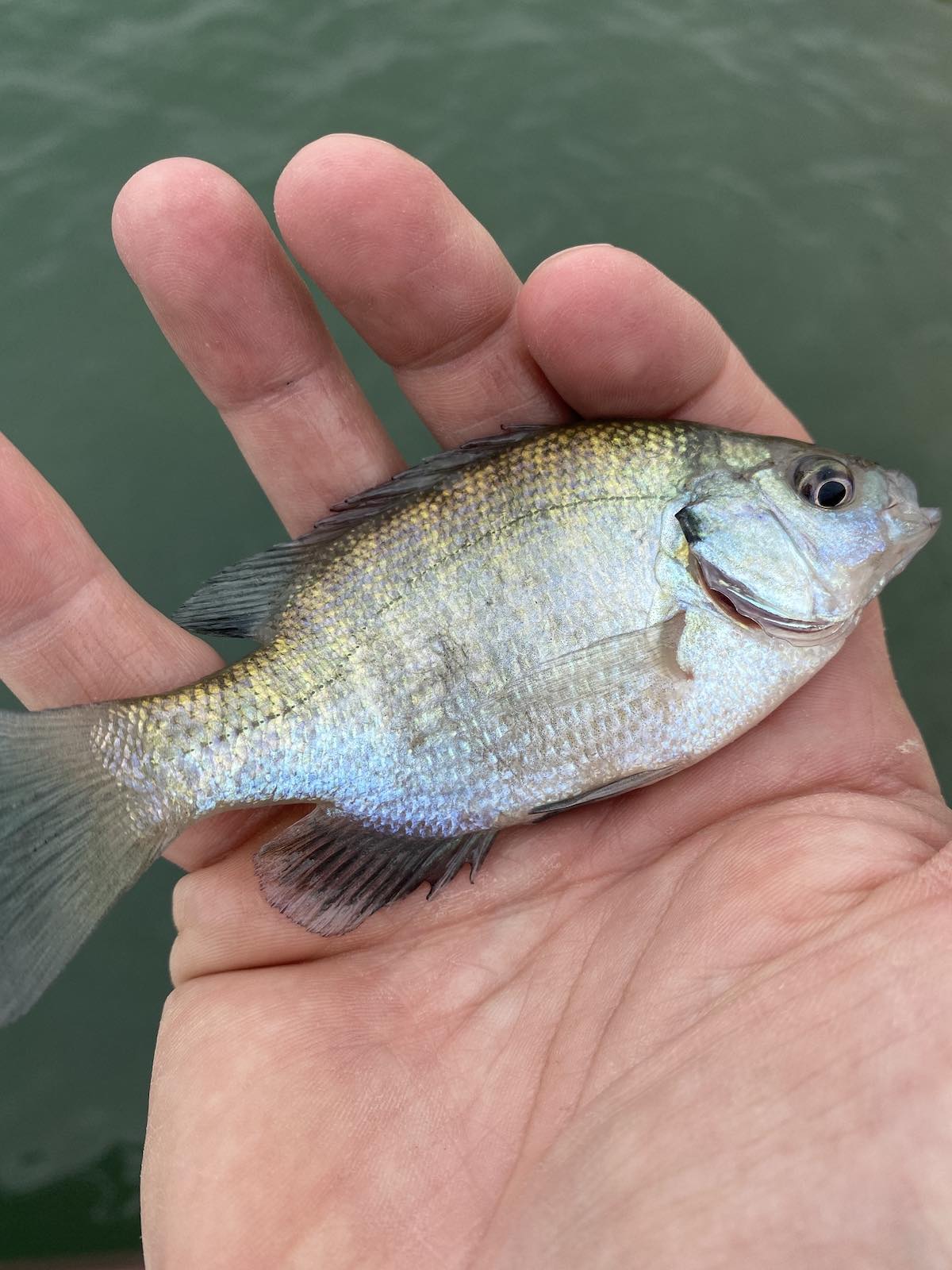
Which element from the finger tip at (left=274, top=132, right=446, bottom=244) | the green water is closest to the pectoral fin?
the finger tip at (left=274, top=132, right=446, bottom=244)

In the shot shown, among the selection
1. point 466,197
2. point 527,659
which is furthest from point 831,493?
point 466,197

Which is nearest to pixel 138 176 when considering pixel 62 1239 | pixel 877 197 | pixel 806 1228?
pixel 806 1228

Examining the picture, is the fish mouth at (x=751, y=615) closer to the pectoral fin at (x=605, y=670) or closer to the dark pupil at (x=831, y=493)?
the pectoral fin at (x=605, y=670)

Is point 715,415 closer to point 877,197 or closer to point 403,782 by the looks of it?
point 403,782

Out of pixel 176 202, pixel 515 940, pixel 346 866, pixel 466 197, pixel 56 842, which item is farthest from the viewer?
pixel 466 197

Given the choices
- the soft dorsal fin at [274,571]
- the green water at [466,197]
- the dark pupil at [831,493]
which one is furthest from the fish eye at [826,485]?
the green water at [466,197]

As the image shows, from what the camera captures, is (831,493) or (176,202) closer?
(831,493)

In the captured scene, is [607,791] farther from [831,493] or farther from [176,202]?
[176,202]
